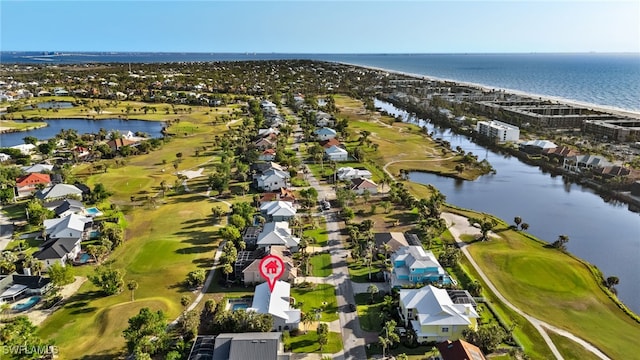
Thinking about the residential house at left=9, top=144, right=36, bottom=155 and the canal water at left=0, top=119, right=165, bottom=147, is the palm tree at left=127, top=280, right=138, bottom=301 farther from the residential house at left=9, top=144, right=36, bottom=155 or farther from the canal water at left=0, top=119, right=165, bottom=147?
the canal water at left=0, top=119, right=165, bottom=147

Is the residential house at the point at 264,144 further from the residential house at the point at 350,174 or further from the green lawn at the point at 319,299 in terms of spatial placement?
the green lawn at the point at 319,299

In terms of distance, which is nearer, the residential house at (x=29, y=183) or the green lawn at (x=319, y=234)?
the green lawn at (x=319, y=234)

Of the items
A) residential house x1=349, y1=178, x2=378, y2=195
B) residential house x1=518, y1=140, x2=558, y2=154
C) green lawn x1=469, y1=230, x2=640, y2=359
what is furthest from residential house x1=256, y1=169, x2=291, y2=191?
residential house x1=518, y1=140, x2=558, y2=154

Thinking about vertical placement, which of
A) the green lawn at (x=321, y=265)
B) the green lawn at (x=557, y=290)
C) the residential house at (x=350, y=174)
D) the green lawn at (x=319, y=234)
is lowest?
the green lawn at (x=557, y=290)

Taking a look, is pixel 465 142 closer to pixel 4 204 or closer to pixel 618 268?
pixel 618 268

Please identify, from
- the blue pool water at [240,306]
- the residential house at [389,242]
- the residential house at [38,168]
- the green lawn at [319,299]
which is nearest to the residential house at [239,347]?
the blue pool water at [240,306]

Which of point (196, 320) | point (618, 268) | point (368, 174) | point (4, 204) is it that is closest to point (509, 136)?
point (368, 174)
